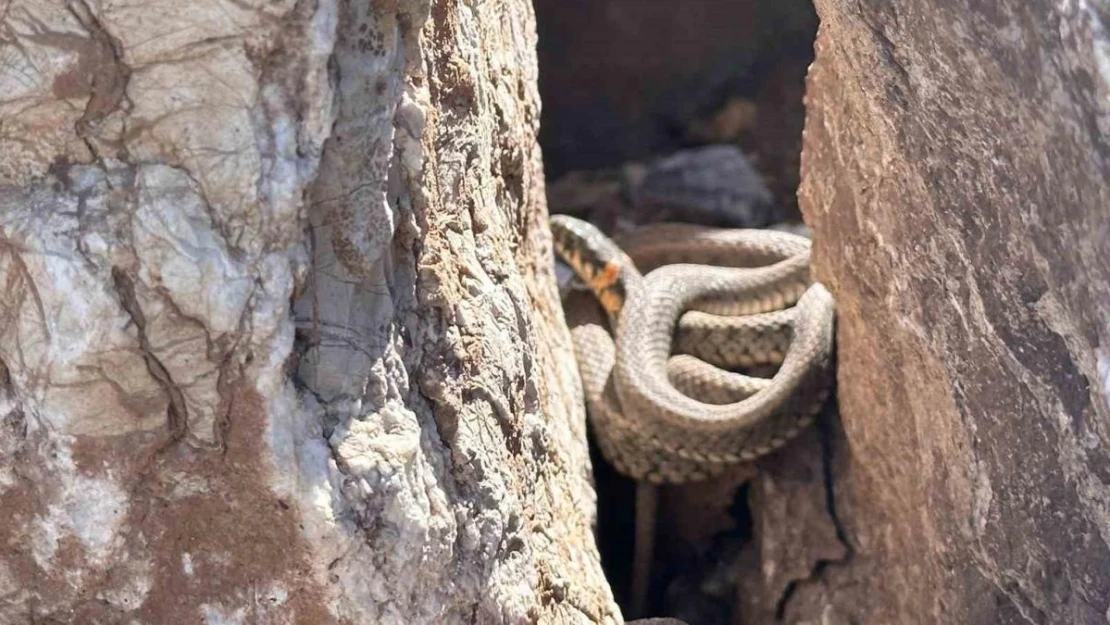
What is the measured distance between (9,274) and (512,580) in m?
1.06

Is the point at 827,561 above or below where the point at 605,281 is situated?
below

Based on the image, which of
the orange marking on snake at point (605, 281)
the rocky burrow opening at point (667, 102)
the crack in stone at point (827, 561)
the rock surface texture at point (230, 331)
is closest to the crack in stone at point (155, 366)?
the rock surface texture at point (230, 331)

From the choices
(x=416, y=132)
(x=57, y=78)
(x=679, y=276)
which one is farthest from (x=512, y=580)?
(x=679, y=276)

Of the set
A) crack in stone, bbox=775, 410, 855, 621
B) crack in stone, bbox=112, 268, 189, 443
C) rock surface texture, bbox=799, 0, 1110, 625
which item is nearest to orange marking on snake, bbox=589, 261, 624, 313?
crack in stone, bbox=775, 410, 855, 621

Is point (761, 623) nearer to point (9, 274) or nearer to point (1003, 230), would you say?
point (1003, 230)

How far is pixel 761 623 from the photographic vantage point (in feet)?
11.5

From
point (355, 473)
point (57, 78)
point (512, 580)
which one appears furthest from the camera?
point (512, 580)

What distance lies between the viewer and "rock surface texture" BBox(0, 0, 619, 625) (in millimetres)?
1869

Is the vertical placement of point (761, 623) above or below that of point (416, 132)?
below

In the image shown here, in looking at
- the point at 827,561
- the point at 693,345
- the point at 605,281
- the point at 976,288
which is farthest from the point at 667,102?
the point at 976,288

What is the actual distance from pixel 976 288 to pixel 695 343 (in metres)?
2.09

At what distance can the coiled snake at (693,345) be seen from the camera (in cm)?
372

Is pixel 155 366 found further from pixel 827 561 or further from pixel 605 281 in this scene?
pixel 605 281

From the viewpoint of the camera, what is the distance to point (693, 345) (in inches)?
174
